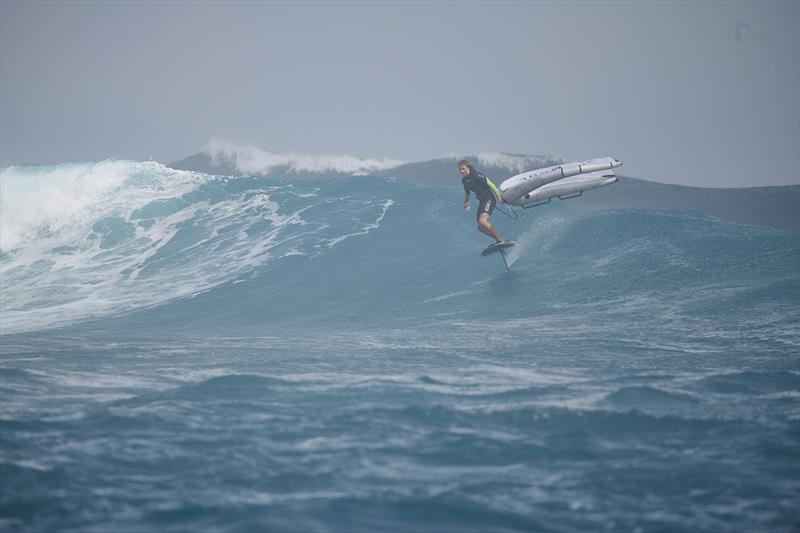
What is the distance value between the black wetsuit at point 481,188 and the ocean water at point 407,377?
6.35 feet

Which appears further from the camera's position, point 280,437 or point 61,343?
point 61,343

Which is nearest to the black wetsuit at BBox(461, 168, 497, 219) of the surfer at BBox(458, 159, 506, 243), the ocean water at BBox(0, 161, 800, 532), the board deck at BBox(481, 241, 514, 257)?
the surfer at BBox(458, 159, 506, 243)

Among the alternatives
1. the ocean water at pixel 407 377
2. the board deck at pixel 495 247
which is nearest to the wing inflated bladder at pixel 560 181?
the board deck at pixel 495 247

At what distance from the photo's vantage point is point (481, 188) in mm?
13719

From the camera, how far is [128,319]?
1459cm

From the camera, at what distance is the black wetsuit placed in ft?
44.7

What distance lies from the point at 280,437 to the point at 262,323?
309 inches

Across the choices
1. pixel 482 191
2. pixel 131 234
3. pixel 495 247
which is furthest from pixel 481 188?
pixel 131 234

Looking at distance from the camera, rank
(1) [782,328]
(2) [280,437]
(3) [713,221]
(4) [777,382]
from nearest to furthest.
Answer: (2) [280,437]
(4) [777,382]
(1) [782,328]
(3) [713,221]

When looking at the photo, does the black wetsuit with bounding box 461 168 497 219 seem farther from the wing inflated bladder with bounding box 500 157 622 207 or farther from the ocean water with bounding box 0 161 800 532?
the ocean water with bounding box 0 161 800 532

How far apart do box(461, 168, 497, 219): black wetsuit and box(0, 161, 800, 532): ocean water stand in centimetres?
194

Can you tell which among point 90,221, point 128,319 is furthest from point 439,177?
point 128,319

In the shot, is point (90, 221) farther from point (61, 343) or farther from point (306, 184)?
point (61, 343)

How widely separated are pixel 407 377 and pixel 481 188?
6.47 meters
